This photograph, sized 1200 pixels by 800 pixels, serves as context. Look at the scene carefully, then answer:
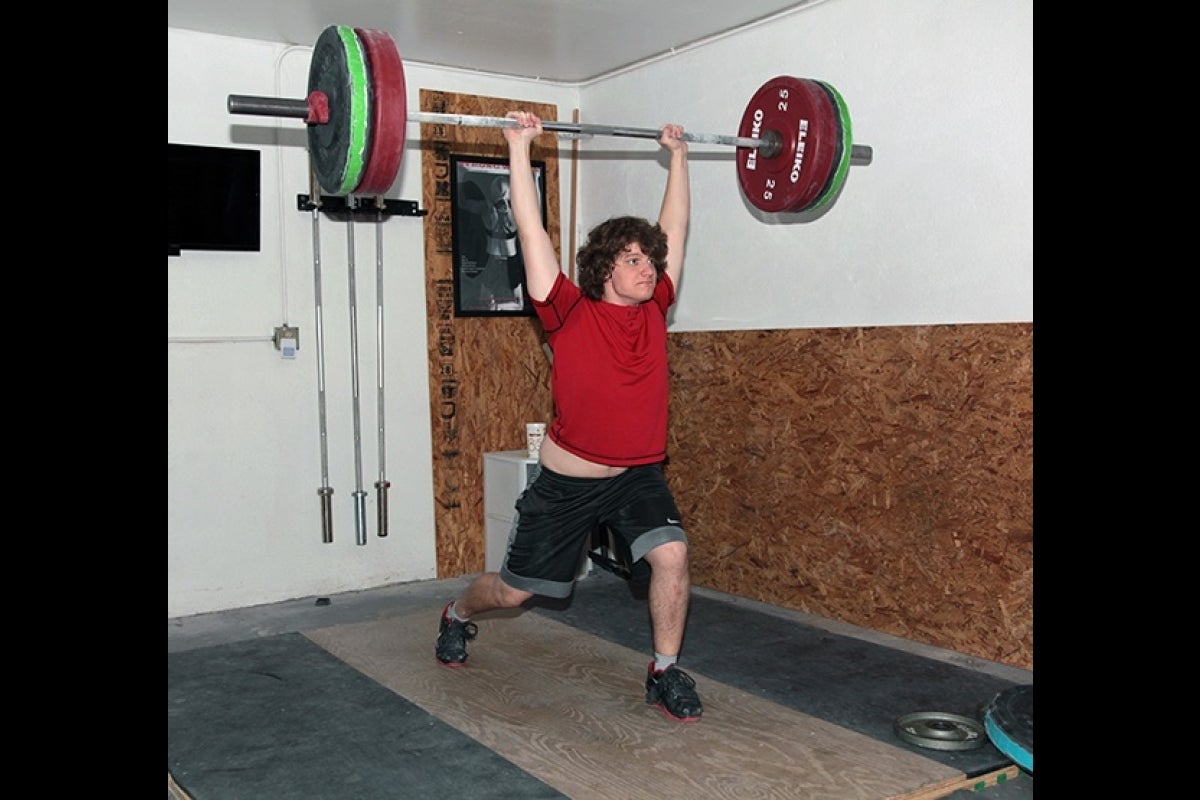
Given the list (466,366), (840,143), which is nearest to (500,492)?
(466,366)

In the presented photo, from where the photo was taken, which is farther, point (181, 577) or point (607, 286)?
point (181, 577)

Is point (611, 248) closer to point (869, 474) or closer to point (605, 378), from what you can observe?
point (605, 378)

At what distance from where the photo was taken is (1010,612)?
3.27 metres

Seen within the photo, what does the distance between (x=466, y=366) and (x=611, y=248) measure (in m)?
1.89

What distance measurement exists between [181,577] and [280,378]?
2.66ft

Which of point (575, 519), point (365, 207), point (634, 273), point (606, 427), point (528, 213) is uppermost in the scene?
point (365, 207)

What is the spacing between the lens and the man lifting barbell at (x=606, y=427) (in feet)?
9.45

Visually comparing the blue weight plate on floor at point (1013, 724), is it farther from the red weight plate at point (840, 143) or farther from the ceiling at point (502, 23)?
the ceiling at point (502, 23)

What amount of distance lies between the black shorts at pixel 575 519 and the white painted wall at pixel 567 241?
3.77 ft

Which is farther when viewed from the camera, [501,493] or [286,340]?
[501,493]

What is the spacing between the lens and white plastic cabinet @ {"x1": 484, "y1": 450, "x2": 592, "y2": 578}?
14.7 feet

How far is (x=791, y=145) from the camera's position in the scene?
10.8ft

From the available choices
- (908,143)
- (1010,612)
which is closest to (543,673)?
(1010,612)
